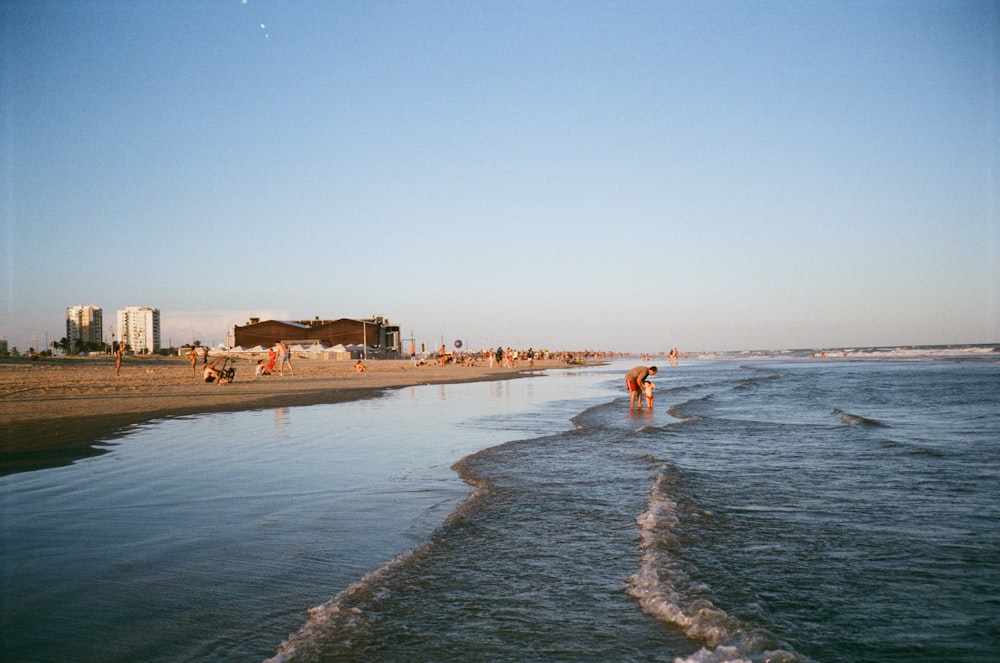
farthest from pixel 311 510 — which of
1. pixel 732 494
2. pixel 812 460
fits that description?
pixel 812 460

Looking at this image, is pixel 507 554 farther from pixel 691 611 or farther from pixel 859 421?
pixel 859 421

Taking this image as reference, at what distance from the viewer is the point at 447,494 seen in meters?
7.01

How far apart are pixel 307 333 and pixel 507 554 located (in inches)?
3582

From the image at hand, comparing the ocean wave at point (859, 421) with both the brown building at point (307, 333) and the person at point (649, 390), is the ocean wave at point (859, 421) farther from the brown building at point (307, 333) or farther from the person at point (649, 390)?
the brown building at point (307, 333)

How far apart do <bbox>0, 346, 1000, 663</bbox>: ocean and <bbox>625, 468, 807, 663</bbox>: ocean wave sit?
0.02 meters

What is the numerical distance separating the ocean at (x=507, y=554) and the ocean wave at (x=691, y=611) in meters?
0.02

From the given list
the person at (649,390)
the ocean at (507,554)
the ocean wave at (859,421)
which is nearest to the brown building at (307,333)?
the person at (649,390)

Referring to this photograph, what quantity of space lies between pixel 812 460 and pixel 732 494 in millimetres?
2892

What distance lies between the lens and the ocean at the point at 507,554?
129 inches

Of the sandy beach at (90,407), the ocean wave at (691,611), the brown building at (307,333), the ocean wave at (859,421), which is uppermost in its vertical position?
the brown building at (307,333)

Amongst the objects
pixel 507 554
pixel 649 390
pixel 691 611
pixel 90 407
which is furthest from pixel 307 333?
pixel 691 611

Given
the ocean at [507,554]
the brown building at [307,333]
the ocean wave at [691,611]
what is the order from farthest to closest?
the brown building at [307,333] → the ocean at [507,554] → the ocean wave at [691,611]

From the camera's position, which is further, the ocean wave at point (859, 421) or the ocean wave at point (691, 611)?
the ocean wave at point (859, 421)

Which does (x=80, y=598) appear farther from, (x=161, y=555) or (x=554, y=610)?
(x=554, y=610)
